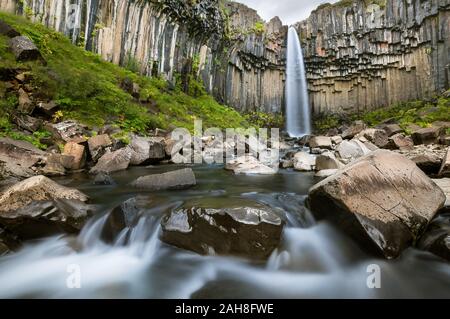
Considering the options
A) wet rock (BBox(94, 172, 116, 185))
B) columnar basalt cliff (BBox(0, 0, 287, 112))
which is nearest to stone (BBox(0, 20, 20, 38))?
columnar basalt cliff (BBox(0, 0, 287, 112))

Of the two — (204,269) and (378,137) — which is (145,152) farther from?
(378,137)

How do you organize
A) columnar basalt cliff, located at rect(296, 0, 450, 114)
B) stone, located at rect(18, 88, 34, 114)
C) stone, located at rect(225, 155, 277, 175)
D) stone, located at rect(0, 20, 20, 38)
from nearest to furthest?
stone, located at rect(225, 155, 277, 175)
stone, located at rect(18, 88, 34, 114)
stone, located at rect(0, 20, 20, 38)
columnar basalt cliff, located at rect(296, 0, 450, 114)

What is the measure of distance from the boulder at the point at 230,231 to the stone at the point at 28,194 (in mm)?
1797

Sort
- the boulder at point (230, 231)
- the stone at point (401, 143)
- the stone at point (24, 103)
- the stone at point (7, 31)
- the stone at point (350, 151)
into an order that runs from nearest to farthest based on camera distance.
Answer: the boulder at point (230, 231) < the stone at point (24, 103) < the stone at point (350, 151) < the stone at point (7, 31) < the stone at point (401, 143)

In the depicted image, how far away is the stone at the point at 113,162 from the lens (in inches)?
295

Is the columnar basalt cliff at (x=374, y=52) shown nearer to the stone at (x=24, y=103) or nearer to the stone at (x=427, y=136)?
the stone at (x=427, y=136)

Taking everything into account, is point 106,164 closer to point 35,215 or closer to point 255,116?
point 35,215

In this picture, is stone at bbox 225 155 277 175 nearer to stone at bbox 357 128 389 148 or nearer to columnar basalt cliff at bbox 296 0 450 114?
stone at bbox 357 128 389 148

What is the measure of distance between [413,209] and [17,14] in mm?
17306

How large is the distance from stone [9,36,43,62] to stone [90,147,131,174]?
5.24m

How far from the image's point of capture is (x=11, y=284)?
2.95 metres

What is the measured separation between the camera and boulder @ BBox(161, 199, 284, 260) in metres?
3.19

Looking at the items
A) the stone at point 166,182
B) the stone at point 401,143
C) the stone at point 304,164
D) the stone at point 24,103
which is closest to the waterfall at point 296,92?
the stone at point 401,143

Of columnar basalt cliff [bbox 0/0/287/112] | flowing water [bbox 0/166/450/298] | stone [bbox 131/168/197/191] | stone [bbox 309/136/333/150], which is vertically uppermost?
columnar basalt cliff [bbox 0/0/287/112]
